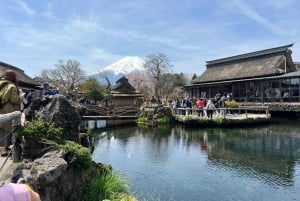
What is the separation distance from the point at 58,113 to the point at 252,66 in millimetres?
36098

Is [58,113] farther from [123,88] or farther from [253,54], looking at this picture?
[253,54]

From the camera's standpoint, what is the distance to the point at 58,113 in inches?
Result: 260

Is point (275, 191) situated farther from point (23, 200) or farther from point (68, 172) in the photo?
point (23, 200)

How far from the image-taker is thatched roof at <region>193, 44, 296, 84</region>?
1410 inches

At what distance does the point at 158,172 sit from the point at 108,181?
17.9 feet

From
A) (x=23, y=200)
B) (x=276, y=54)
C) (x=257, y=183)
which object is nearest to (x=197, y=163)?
(x=257, y=183)

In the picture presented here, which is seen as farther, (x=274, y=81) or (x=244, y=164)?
(x=274, y=81)

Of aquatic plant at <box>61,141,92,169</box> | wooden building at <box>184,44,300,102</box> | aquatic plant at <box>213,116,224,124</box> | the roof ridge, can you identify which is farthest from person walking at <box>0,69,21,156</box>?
the roof ridge

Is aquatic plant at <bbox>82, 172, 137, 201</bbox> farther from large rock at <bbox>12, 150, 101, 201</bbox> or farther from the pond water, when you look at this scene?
the pond water

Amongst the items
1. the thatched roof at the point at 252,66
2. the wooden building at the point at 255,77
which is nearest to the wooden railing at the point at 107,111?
the wooden building at the point at 255,77

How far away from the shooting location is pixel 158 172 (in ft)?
38.7

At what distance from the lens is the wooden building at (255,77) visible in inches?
1210

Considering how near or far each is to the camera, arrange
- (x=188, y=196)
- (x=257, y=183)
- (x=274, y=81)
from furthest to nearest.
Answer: (x=274, y=81) → (x=257, y=183) → (x=188, y=196)

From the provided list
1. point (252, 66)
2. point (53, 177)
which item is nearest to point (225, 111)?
point (252, 66)
